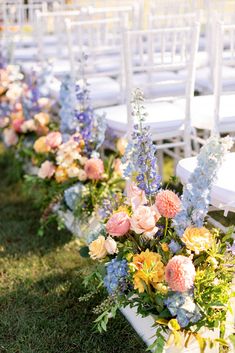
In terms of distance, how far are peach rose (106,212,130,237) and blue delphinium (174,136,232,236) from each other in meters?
0.21

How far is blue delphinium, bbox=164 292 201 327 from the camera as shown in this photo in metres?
2.09

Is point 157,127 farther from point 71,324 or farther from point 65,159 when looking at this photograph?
point 71,324

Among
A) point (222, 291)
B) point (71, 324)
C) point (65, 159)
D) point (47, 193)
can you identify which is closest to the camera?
point (222, 291)

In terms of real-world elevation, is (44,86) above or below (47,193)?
above

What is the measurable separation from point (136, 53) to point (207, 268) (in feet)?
10.8

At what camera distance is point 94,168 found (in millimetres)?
3252

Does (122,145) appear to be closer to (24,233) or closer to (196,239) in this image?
(24,233)

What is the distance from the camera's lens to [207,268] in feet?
7.28

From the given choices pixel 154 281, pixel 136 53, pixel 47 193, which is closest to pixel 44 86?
pixel 47 193

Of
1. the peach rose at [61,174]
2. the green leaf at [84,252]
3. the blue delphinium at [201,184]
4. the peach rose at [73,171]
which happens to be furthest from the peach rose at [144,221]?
the peach rose at [61,174]

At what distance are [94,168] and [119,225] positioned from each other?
969 mm

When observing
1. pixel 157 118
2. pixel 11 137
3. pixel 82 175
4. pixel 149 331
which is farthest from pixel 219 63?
pixel 11 137

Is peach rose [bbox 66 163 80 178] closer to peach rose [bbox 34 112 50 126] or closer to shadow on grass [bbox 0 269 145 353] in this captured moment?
shadow on grass [bbox 0 269 145 353]

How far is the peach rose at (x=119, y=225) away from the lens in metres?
2.32
